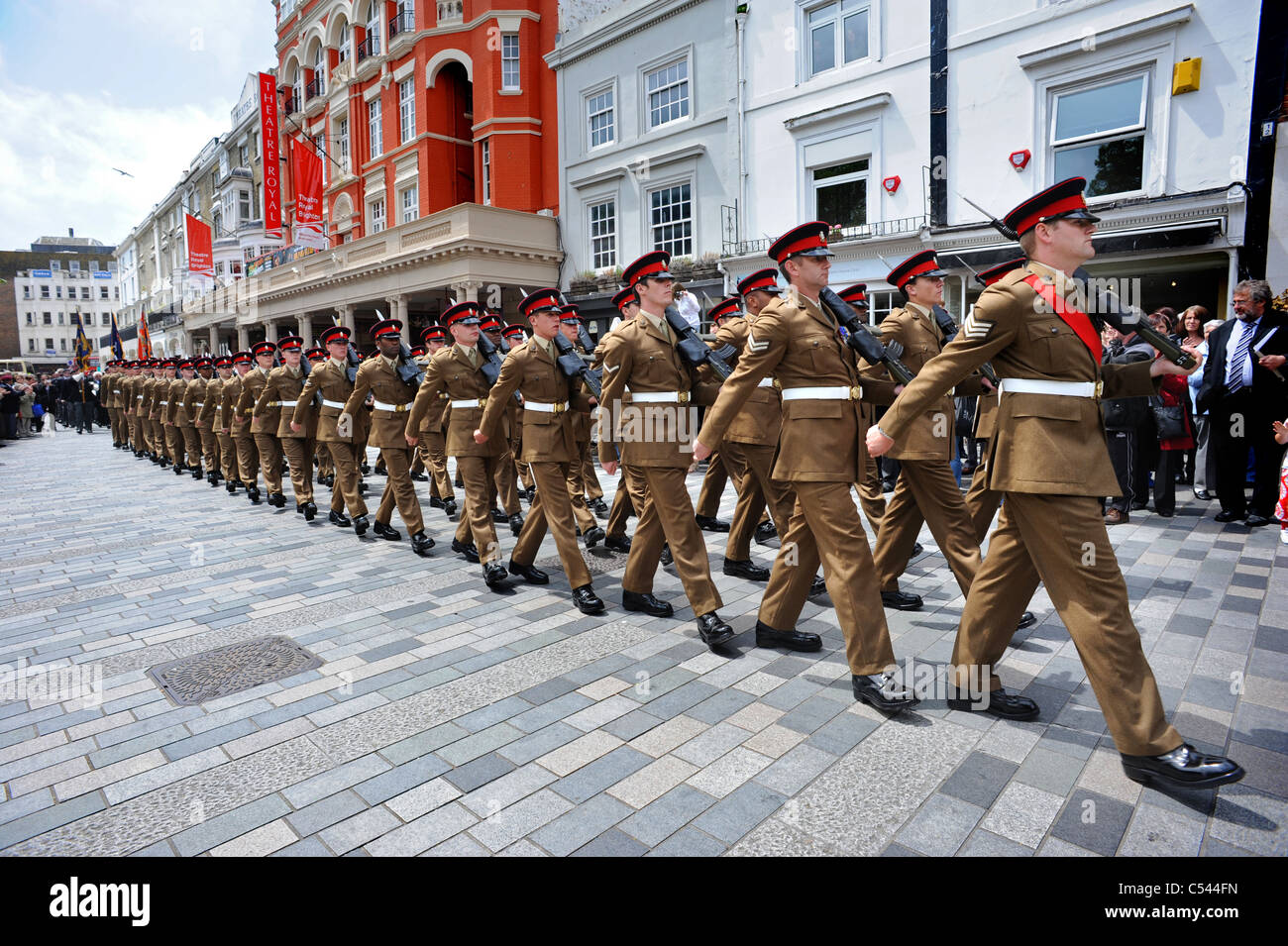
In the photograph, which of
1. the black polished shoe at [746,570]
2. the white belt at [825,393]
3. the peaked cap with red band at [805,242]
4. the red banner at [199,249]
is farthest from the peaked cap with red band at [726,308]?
the red banner at [199,249]

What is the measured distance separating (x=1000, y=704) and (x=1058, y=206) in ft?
7.14

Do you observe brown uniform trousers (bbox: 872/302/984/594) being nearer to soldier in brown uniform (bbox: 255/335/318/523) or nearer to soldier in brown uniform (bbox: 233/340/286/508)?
soldier in brown uniform (bbox: 255/335/318/523)

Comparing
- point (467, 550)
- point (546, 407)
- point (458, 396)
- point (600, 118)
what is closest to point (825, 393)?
point (546, 407)

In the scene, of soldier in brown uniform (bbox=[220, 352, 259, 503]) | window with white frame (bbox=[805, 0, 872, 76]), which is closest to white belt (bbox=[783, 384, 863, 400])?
soldier in brown uniform (bbox=[220, 352, 259, 503])

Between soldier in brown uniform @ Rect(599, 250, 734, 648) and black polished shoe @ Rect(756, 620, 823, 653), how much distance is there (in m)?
0.19

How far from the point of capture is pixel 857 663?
363 centimetres

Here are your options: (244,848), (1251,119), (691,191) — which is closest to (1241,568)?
(244,848)

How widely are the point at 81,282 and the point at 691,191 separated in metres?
99.1

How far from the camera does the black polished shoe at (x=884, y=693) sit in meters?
3.48

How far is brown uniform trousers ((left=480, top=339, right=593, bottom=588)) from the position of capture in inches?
209

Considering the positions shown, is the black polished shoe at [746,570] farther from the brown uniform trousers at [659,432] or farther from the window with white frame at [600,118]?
the window with white frame at [600,118]

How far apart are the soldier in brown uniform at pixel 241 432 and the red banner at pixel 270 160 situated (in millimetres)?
29413
